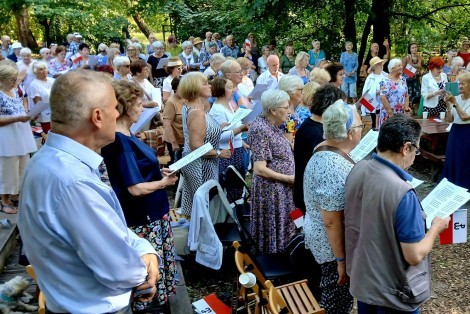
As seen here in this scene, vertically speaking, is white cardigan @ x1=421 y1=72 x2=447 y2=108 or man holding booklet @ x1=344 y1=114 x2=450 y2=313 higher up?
man holding booklet @ x1=344 y1=114 x2=450 y2=313

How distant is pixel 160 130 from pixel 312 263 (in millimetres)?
3417

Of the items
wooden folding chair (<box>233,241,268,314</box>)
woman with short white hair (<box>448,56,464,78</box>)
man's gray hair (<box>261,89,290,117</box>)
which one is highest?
man's gray hair (<box>261,89,290,117</box>)

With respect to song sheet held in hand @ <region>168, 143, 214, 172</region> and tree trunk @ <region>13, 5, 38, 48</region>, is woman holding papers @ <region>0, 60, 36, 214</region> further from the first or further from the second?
tree trunk @ <region>13, 5, 38, 48</region>

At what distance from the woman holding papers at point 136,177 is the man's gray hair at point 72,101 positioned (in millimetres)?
1200

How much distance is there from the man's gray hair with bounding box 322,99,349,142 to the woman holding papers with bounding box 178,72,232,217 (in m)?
1.67

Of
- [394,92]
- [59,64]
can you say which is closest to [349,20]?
[394,92]

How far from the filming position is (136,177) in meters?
3.07

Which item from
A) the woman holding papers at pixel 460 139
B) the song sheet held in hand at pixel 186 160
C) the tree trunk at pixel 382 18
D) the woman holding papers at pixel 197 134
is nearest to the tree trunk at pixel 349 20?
the tree trunk at pixel 382 18

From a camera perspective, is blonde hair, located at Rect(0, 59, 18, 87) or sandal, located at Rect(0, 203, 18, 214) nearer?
blonde hair, located at Rect(0, 59, 18, 87)

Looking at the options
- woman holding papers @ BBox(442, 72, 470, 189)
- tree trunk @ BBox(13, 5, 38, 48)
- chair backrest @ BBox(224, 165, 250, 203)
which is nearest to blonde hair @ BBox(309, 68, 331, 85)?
chair backrest @ BBox(224, 165, 250, 203)

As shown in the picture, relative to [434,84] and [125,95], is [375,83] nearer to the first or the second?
[434,84]

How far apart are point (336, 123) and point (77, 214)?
174 cm

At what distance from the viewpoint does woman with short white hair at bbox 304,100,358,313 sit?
9.36 ft

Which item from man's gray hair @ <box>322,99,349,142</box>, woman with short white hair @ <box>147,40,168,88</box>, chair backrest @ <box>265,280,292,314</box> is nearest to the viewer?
chair backrest @ <box>265,280,292,314</box>
